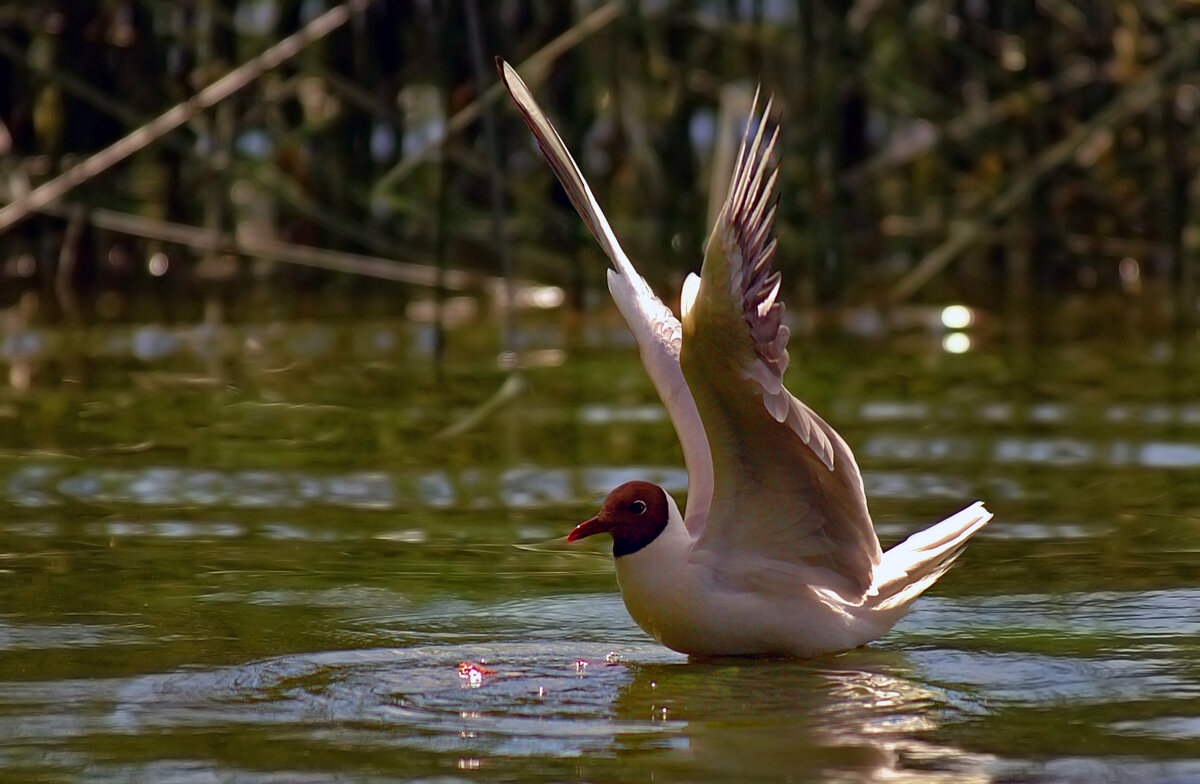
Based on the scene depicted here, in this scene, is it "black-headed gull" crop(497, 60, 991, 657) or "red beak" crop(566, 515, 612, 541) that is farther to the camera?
"red beak" crop(566, 515, 612, 541)

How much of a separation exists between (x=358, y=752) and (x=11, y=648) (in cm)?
131

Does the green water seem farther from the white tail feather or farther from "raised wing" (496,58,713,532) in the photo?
"raised wing" (496,58,713,532)

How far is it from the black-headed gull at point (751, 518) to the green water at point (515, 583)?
104 mm

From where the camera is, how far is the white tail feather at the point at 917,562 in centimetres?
547

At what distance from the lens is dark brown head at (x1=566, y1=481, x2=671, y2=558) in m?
5.29

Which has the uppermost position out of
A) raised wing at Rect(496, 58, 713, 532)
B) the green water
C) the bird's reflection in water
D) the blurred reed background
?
the blurred reed background

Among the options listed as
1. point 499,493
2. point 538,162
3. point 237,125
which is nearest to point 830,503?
point 499,493

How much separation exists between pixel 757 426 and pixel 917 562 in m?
0.65

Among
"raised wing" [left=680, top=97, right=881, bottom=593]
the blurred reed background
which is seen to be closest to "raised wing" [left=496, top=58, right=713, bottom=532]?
"raised wing" [left=680, top=97, right=881, bottom=593]

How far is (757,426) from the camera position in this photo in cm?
520

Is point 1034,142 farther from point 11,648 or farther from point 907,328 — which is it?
point 11,648

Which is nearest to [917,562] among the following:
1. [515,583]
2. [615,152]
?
[515,583]

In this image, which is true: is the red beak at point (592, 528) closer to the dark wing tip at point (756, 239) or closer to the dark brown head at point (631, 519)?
the dark brown head at point (631, 519)

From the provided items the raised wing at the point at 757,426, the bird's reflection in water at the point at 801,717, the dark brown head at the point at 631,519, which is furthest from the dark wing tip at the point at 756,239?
the bird's reflection in water at the point at 801,717
